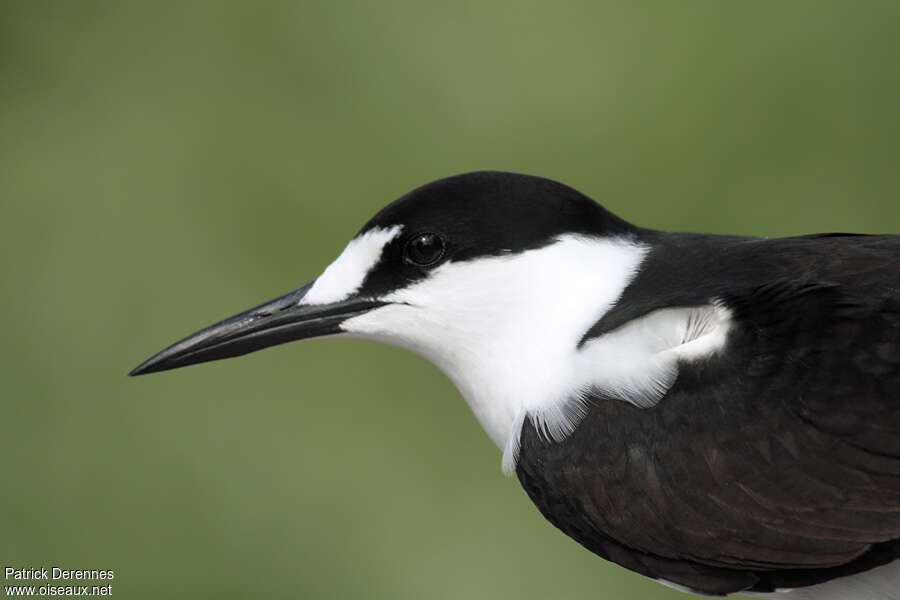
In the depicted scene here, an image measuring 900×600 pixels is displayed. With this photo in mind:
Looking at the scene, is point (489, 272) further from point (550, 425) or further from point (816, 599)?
point (816, 599)

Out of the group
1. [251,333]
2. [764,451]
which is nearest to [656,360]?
[764,451]

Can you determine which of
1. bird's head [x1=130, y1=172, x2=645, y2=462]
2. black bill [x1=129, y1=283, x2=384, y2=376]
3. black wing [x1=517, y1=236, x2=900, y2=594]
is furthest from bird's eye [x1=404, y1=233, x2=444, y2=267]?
black wing [x1=517, y1=236, x2=900, y2=594]

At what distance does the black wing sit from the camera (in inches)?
49.5

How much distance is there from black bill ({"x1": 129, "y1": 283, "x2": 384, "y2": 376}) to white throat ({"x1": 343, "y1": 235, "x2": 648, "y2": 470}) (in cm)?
6

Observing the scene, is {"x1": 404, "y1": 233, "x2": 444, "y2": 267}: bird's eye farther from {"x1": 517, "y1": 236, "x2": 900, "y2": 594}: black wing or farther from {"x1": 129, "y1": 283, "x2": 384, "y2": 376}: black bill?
{"x1": 517, "y1": 236, "x2": 900, "y2": 594}: black wing

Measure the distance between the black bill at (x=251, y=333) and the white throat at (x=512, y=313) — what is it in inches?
2.3

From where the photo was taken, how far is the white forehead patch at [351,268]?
149 cm

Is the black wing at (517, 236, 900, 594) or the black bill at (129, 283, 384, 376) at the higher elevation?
the black bill at (129, 283, 384, 376)

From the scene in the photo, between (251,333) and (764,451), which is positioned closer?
(764,451)

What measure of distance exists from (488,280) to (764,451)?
41 cm

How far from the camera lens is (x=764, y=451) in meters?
1.28

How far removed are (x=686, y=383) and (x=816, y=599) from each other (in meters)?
0.34

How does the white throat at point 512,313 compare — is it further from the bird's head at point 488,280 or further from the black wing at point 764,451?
the black wing at point 764,451

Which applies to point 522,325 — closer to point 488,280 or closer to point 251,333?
point 488,280
